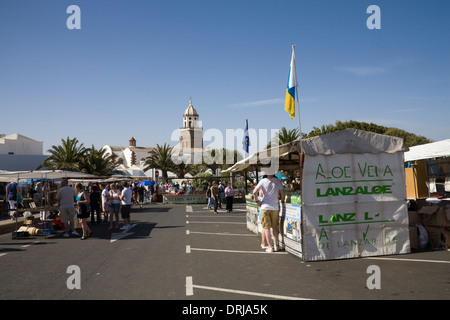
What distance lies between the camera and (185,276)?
6883mm

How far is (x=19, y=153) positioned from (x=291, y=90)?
76.4 m

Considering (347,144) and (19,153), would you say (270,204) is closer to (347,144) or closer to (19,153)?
(347,144)

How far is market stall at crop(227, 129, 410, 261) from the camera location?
827 cm

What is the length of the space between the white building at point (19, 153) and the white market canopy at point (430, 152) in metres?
58.9

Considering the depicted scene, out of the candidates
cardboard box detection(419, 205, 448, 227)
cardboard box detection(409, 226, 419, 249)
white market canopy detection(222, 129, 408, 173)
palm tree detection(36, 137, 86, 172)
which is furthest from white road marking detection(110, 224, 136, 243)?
palm tree detection(36, 137, 86, 172)

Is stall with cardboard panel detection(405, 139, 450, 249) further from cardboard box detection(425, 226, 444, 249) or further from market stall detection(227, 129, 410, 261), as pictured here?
market stall detection(227, 129, 410, 261)

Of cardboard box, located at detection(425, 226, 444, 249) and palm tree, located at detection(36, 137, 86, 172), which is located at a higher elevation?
palm tree, located at detection(36, 137, 86, 172)

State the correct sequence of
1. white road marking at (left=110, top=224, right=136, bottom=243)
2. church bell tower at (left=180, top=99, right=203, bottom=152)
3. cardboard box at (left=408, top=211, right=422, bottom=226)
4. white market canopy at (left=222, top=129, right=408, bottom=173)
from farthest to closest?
1. church bell tower at (left=180, top=99, right=203, bottom=152)
2. white road marking at (left=110, top=224, right=136, bottom=243)
3. cardboard box at (left=408, top=211, right=422, bottom=226)
4. white market canopy at (left=222, top=129, right=408, bottom=173)

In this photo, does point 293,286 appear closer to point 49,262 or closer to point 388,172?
point 388,172

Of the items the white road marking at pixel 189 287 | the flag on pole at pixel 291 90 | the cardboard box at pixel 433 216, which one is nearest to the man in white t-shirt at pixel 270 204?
the flag on pole at pixel 291 90

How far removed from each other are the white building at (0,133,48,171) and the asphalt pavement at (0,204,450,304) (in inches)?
2137

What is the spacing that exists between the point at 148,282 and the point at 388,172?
613cm

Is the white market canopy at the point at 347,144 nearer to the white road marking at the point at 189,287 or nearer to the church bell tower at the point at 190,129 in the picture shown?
the white road marking at the point at 189,287
